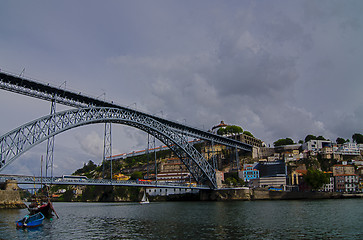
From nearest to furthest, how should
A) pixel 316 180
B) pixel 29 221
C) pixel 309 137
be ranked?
pixel 29 221, pixel 316 180, pixel 309 137

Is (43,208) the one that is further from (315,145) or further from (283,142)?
(283,142)

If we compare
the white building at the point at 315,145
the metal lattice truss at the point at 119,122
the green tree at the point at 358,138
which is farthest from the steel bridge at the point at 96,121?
the green tree at the point at 358,138

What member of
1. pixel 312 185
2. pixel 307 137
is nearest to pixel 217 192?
pixel 312 185

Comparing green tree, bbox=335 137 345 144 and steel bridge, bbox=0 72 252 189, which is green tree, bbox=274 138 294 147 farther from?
steel bridge, bbox=0 72 252 189

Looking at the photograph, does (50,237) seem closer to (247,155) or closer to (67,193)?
(247,155)

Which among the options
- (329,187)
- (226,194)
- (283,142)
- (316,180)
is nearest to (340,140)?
(283,142)

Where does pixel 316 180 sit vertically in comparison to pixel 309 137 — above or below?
below

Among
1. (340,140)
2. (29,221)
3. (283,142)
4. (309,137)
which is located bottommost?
(29,221)

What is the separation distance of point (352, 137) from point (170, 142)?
7226 cm

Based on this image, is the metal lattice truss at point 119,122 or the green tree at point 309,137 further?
the green tree at point 309,137

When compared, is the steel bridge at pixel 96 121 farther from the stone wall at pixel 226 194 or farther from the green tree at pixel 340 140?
the green tree at pixel 340 140

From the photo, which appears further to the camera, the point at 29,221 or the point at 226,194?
the point at 226,194

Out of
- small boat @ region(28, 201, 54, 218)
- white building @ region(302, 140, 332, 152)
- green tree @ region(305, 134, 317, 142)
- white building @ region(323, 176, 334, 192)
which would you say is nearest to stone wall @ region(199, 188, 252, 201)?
white building @ region(323, 176, 334, 192)

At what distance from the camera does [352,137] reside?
337 ft
